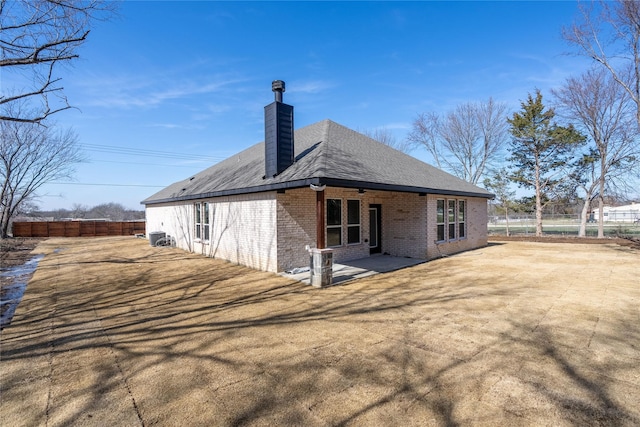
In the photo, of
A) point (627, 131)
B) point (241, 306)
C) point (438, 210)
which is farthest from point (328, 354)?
point (627, 131)

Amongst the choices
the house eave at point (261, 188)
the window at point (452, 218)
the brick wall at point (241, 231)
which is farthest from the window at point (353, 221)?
the window at point (452, 218)

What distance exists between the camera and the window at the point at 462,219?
13.8m

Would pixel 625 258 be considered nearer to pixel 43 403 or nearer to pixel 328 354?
pixel 328 354

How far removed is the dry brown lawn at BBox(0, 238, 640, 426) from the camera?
108 inches

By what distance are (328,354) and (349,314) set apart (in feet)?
5.39

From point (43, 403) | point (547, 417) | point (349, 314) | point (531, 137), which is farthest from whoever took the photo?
point (531, 137)

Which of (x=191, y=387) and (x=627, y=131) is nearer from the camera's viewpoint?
(x=191, y=387)

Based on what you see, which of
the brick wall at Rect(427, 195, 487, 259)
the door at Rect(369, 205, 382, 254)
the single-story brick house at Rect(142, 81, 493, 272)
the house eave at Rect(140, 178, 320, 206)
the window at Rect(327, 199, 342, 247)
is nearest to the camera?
the house eave at Rect(140, 178, 320, 206)

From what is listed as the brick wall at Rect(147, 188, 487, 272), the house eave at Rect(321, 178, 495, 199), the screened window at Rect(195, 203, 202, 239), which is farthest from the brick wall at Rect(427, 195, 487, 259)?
the screened window at Rect(195, 203, 202, 239)

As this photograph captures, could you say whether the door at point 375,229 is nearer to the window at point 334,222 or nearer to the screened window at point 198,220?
the window at point 334,222

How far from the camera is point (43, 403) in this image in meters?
2.91

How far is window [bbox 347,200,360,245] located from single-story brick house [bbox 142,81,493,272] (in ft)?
0.12

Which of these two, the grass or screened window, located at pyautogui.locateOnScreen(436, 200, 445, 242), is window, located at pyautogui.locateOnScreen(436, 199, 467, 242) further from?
the grass

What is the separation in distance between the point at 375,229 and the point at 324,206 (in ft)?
15.2
